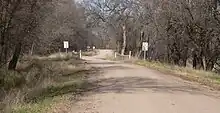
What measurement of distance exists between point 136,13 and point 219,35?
74.4 feet

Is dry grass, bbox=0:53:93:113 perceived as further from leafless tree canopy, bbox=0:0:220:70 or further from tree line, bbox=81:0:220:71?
tree line, bbox=81:0:220:71

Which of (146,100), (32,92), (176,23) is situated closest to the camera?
(146,100)

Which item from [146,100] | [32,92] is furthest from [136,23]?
[146,100]

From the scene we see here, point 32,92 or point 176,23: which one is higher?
point 176,23

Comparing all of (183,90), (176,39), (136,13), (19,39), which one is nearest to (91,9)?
(136,13)

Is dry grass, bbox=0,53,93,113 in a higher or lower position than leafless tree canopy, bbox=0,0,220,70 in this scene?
lower

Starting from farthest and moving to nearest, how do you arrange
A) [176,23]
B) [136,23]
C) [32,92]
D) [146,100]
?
[136,23]
[176,23]
[32,92]
[146,100]

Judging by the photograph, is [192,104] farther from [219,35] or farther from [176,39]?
[176,39]

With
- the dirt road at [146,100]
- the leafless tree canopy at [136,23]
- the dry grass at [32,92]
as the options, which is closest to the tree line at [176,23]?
the leafless tree canopy at [136,23]

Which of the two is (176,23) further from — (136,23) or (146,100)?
(146,100)

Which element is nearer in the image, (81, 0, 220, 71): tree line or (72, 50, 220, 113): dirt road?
(72, 50, 220, 113): dirt road

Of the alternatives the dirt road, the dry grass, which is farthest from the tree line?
the dirt road

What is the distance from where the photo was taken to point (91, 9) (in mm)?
67500

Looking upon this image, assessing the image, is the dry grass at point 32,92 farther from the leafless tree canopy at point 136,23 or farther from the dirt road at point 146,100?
the leafless tree canopy at point 136,23
